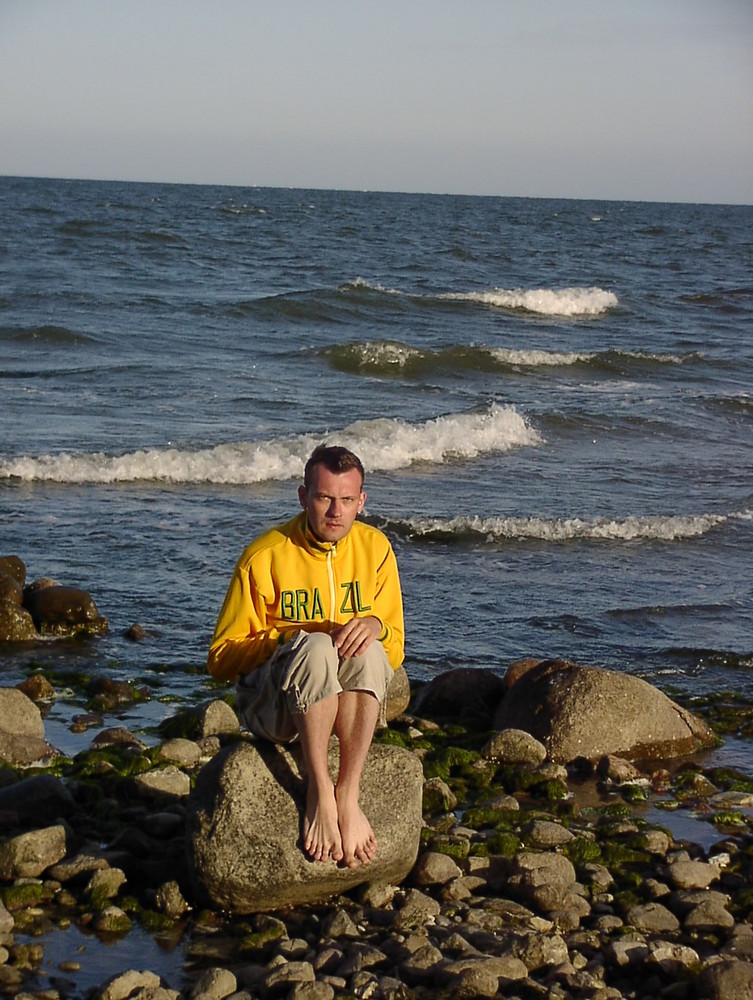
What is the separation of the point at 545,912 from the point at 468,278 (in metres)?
35.3

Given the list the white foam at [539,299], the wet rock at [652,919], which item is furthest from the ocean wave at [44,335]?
the wet rock at [652,919]

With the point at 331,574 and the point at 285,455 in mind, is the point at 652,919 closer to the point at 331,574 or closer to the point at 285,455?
the point at 331,574

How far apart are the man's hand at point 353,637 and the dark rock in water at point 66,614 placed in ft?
15.4

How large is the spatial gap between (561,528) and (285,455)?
158 inches

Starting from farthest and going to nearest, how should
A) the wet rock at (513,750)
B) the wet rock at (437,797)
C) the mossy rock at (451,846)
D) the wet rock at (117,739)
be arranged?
the wet rock at (513,750) < the wet rock at (117,739) < the wet rock at (437,797) < the mossy rock at (451,846)

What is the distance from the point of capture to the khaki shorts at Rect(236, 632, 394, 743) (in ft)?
15.8

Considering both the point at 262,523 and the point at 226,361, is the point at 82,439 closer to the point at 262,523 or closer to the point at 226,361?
the point at 262,523

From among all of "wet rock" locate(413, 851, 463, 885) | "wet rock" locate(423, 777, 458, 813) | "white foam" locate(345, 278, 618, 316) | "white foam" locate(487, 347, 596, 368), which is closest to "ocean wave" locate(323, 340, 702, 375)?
"white foam" locate(487, 347, 596, 368)

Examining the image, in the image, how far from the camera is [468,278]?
39.4m

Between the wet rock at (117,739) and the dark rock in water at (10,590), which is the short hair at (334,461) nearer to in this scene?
the wet rock at (117,739)

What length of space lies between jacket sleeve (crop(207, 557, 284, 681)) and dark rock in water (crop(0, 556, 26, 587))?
4.91 metres

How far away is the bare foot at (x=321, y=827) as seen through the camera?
500 centimetres

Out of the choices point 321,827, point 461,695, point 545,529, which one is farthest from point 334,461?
point 545,529

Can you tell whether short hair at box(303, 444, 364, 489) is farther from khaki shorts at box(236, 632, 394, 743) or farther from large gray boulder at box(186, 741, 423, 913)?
large gray boulder at box(186, 741, 423, 913)
